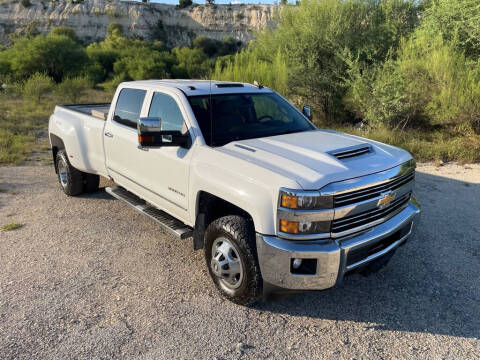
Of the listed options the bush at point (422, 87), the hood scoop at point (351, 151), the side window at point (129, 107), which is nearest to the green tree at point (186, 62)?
the bush at point (422, 87)

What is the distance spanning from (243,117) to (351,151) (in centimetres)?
126

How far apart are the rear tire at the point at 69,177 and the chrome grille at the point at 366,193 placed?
14.8 feet

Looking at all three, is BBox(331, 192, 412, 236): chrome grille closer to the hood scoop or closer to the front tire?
the hood scoop

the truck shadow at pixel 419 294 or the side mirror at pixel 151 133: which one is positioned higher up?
the side mirror at pixel 151 133

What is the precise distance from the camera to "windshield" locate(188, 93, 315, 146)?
147 inches

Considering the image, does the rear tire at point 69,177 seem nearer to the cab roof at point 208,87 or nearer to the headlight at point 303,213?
the cab roof at point 208,87

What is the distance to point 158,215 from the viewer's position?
4172 millimetres

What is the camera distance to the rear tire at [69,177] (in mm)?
5848

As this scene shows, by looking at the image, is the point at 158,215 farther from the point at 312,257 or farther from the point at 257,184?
the point at 312,257

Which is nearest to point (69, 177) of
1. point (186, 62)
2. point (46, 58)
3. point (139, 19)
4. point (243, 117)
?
point (243, 117)

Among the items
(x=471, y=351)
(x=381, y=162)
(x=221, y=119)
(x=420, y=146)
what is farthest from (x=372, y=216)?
(x=420, y=146)

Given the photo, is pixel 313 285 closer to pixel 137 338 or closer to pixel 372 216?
pixel 372 216

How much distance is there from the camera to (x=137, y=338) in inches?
113

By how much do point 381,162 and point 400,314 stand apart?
1.32 metres
